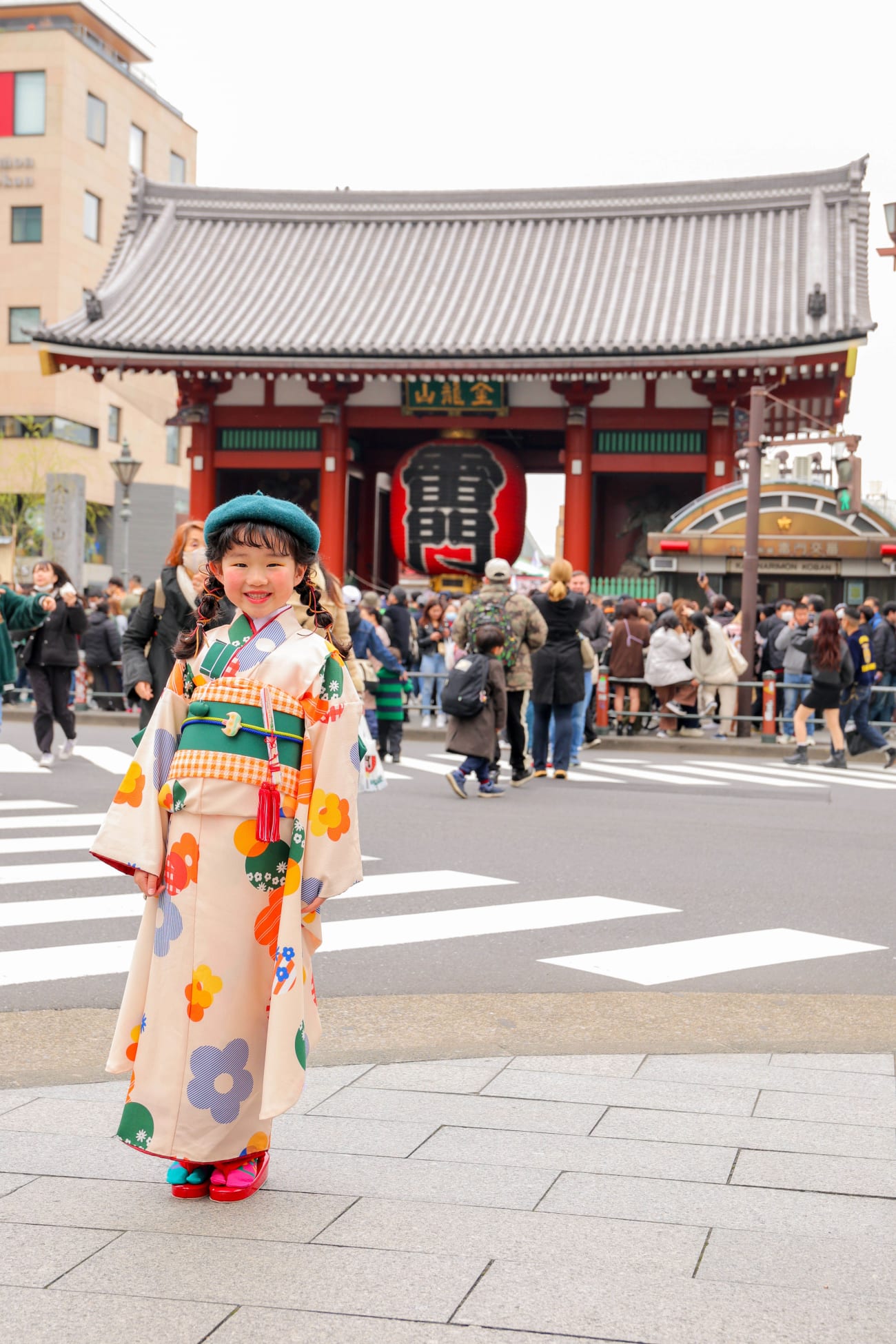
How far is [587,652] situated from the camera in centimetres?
1221

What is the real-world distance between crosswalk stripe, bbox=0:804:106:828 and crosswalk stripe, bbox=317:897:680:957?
3.11m

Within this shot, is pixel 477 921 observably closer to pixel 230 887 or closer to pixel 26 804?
pixel 230 887

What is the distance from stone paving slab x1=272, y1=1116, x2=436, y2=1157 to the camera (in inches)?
137

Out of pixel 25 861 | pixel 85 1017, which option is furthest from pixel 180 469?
pixel 85 1017

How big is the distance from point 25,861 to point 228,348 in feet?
55.8

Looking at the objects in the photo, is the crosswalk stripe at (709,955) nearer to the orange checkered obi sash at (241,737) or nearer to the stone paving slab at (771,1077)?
the stone paving slab at (771,1077)

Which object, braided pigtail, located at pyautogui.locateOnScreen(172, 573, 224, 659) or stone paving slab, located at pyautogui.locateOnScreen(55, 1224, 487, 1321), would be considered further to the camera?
braided pigtail, located at pyautogui.locateOnScreen(172, 573, 224, 659)

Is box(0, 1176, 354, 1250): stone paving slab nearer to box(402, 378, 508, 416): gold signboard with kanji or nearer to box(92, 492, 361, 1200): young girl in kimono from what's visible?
box(92, 492, 361, 1200): young girl in kimono

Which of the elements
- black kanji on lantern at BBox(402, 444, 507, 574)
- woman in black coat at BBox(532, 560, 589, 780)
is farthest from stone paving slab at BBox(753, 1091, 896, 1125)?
black kanji on lantern at BBox(402, 444, 507, 574)

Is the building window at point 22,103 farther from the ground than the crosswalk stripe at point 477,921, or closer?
farther from the ground

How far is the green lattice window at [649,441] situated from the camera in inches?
942

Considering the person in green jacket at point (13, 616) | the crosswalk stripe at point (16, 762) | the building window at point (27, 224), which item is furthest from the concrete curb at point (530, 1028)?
the building window at point (27, 224)

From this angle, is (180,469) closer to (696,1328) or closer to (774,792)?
(774,792)

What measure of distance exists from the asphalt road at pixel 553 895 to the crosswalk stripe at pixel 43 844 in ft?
0.08
